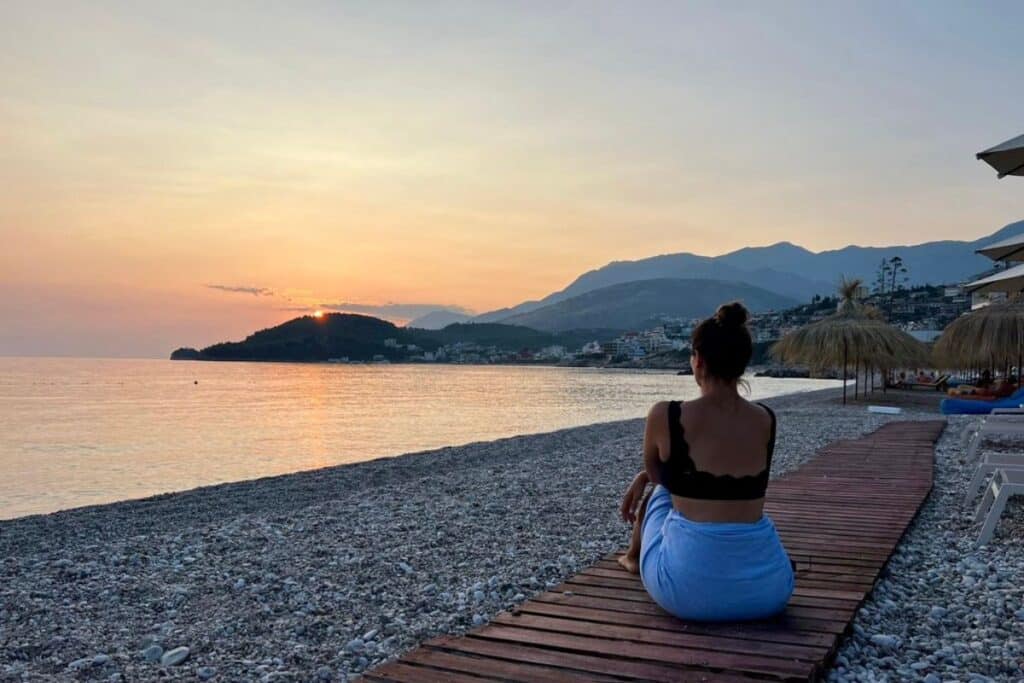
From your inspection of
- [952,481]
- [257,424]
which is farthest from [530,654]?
[257,424]

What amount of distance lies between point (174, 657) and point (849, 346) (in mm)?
20001

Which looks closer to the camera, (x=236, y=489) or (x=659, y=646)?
(x=659, y=646)

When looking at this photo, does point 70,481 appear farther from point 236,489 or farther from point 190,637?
point 190,637

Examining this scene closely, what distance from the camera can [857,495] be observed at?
6340mm

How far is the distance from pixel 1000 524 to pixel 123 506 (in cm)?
1003

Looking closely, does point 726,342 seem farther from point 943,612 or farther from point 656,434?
point 943,612

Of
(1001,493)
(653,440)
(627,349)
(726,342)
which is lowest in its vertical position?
(1001,493)

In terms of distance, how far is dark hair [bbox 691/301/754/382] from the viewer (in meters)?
2.99

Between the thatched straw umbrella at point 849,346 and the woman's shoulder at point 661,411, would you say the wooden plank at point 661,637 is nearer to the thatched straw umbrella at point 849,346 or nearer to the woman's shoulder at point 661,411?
the woman's shoulder at point 661,411

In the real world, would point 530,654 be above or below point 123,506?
above

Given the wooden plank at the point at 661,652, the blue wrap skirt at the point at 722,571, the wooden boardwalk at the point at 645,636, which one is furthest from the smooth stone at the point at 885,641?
the wooden plank at the point at 661,652

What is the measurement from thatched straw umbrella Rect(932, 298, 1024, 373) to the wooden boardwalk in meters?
15.4

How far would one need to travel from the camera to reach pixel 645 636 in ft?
9.73

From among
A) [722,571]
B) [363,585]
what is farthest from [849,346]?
[722,571]
